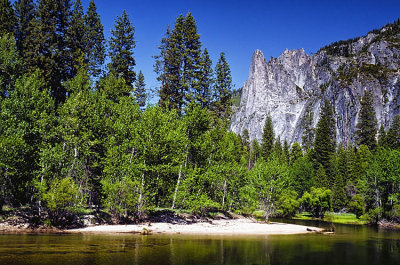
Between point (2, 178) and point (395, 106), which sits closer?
point (2, 178)

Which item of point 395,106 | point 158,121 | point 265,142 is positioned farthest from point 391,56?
point 158,121

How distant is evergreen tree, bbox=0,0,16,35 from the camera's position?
126 feet

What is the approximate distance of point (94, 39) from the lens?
48.9 meters

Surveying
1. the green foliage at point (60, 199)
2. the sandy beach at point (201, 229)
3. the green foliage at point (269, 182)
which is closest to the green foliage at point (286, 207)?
the green foliage at point (269, 182)

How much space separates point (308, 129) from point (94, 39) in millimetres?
115441

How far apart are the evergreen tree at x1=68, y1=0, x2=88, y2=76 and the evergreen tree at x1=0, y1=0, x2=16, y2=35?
24.9 ft

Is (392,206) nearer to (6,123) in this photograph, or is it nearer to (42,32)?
(6,123)

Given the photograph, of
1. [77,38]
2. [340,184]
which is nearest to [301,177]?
[340,184]

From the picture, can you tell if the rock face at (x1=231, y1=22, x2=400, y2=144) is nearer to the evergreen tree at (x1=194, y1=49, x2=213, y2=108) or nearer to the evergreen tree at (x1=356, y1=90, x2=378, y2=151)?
the evergreen tree at (x1=356, y1=90, x2=378, y2=151)

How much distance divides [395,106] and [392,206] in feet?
299

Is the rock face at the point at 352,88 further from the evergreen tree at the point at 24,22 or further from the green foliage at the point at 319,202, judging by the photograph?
the evergreen tree at the point at 24,22

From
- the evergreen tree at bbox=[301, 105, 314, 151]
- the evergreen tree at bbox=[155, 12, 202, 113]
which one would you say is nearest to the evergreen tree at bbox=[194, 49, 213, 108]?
the evergreen tree at bbox=[155, 12, 202, 113]

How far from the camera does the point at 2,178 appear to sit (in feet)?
79.2

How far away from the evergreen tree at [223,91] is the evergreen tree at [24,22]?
99.4ft
